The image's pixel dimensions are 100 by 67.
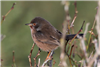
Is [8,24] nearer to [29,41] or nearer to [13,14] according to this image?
[13,14]

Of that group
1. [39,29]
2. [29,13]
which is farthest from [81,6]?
[39,29]

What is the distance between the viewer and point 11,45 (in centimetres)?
638

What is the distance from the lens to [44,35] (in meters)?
4.48

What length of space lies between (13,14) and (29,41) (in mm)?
1140

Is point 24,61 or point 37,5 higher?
point 37,5

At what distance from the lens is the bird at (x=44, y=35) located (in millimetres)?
4402

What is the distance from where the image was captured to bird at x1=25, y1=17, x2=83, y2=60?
4.40 metres

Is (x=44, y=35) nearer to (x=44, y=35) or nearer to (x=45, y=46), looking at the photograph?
(x=44, y=35)

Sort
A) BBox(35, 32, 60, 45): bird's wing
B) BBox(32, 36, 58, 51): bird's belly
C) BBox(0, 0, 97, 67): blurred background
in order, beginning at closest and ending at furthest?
BBox(35, 32, 60, 45): bird's wing < BBox(32, 36, 58, 51): bird's belly < BBox(0, 0, 97, 67): blurred background

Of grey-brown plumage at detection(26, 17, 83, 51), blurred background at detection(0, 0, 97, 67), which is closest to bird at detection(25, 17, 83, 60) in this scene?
grey-brown plumage at detection(26, 17, 83, 51)

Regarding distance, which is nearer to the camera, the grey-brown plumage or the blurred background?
the grey-brown plumage

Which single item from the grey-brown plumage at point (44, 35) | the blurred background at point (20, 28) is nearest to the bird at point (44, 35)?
the grey-brown plumage at point (44, 35)

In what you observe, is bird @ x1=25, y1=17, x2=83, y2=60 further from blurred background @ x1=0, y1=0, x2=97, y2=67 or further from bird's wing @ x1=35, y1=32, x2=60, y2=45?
blurred background @ x1=0, y1=0, x2=97, y2=67

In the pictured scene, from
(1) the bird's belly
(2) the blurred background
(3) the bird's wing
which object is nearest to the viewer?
(3) the bird's wing
